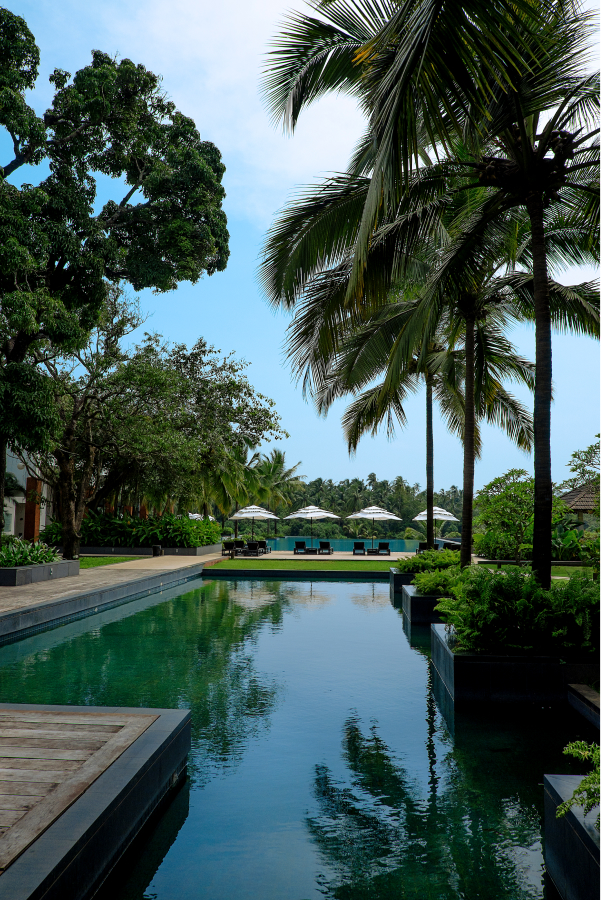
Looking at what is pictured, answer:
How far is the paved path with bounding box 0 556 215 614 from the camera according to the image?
1050 cm

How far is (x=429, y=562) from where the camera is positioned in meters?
13.4

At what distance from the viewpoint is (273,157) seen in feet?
24.4

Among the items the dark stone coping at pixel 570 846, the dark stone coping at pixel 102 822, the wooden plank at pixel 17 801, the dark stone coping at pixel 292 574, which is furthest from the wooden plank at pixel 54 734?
the dark stone coping at pixel 292 574

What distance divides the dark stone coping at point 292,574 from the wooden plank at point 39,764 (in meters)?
14.1

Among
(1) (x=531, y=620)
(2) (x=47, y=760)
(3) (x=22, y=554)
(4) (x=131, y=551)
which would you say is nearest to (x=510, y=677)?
(1) (x=531, y=620)

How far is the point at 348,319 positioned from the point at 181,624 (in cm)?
569

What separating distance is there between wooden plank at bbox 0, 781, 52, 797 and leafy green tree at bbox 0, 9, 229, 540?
9.66 m

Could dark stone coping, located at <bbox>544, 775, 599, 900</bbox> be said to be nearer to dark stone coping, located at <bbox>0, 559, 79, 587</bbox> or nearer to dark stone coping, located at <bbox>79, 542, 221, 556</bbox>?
dark stone coping, located at <bbox>0, 559, 79, 587</bbox>

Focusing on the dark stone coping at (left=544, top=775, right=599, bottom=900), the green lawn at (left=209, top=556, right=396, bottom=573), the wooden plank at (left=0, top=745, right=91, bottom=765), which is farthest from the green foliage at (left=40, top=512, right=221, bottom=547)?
the dark stone coping at (left=544, top=775, right=599, bottom=900)

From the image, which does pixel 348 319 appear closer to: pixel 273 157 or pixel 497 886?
pixel 273 157

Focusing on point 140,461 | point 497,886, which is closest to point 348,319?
point 497,886

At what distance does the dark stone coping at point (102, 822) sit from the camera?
258 cm

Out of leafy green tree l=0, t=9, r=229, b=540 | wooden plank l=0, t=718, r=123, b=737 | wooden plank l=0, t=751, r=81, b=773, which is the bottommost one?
wooden plank l=0, t=718, r=123, b=737

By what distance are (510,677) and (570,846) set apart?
→ 322cm
